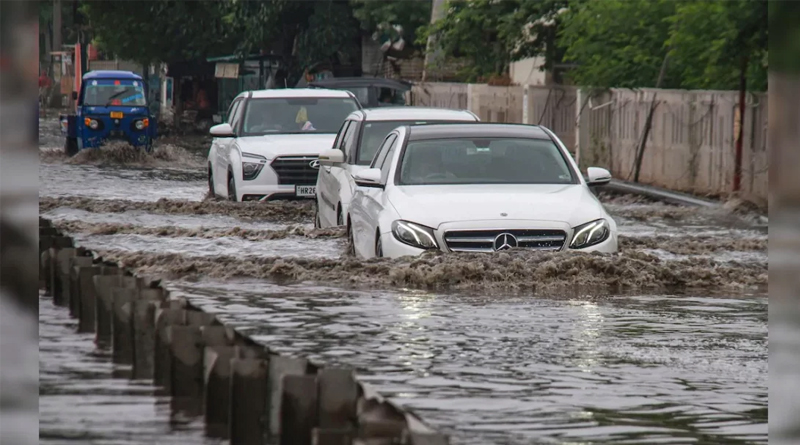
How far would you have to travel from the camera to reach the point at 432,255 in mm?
12633

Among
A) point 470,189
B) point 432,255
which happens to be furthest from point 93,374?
point 470,189

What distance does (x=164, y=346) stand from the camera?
7562mm

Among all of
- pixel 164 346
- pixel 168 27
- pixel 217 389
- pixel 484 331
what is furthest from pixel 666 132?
pixel 168 27

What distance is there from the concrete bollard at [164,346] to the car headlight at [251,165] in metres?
13.1

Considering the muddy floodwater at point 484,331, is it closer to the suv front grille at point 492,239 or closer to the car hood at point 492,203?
the suv front grille at point 492,239

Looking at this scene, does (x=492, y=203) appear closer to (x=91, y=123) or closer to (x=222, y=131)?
(x=222, y=131)

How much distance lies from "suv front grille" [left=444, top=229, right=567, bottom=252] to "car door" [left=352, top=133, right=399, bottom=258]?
33.8 inches

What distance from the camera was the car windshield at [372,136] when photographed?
17.1 meters

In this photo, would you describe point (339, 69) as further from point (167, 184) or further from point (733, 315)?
point (733, 315)

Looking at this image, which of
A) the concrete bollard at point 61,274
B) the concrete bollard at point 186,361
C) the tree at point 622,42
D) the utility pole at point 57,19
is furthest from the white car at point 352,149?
the utility pole at point 57,19

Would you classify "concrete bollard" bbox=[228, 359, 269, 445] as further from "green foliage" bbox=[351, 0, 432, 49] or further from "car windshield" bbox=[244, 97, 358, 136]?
"green foliage" bbox=[351, 0, 432, 49]

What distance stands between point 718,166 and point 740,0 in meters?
3.95

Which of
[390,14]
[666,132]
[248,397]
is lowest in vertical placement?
[248,397]

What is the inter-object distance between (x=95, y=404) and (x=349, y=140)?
10287 millimetres
